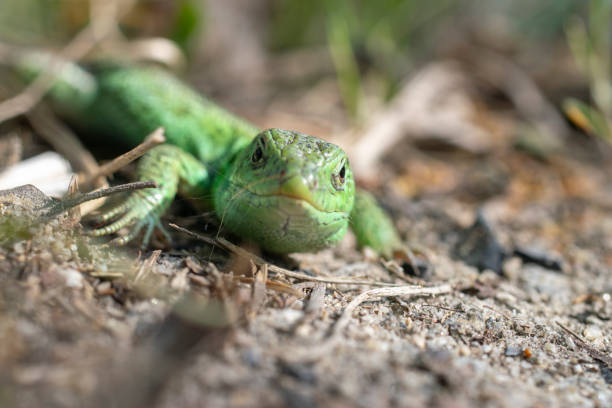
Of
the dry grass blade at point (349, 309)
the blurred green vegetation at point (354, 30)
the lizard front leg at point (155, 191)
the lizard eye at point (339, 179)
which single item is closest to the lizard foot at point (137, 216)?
the lizard front leg at point (155, 191)

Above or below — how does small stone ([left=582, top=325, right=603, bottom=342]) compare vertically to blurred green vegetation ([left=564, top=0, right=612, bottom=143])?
below

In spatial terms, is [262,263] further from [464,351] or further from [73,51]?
[73,51]

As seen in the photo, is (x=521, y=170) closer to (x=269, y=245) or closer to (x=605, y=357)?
(x=605, y=357)

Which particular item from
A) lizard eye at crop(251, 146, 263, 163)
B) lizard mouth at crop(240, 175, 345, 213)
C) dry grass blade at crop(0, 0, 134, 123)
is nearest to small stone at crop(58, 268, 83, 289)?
lizard mouth at crop(240, 175, 345, 213)

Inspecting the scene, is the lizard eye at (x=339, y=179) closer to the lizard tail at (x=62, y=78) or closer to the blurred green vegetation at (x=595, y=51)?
the lizard tail at (x=62, y=78)

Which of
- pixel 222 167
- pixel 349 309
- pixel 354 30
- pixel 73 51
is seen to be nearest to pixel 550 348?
pixel 349 309

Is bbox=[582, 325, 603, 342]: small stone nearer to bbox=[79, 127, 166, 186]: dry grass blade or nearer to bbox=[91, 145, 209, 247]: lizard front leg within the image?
bbox=[91, 145, 209, 247]: lizard front leg

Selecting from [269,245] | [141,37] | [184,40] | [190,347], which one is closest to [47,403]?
[190,347]
